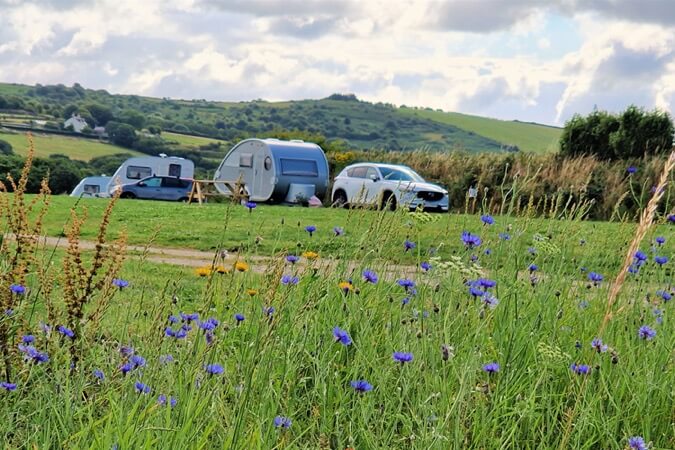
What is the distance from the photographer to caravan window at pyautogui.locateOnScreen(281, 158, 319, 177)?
27.3m

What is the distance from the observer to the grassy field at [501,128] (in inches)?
3880

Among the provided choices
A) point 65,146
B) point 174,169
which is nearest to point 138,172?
point 174,169

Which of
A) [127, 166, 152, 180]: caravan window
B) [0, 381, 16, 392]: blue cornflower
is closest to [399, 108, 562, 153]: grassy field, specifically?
[127, 166, 152, 180]: caravan window

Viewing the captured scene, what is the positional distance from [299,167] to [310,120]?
92.8m

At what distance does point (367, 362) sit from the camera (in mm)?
3523

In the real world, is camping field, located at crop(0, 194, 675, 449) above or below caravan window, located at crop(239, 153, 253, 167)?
above

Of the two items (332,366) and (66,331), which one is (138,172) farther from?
(66,331)

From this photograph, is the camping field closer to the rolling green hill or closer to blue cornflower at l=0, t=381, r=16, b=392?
blue cornflower at l=0, t=381, r=16, b=392

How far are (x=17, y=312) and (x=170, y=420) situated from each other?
1.11 metres

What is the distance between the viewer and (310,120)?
11919cm

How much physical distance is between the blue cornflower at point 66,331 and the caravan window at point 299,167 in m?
23.9

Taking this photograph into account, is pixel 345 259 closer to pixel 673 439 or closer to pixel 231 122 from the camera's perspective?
pixel 673 439

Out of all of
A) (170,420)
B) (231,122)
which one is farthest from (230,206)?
(231,122)

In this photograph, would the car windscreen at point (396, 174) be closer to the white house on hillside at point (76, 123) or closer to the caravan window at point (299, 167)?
the caravan window at point (299, 167)
